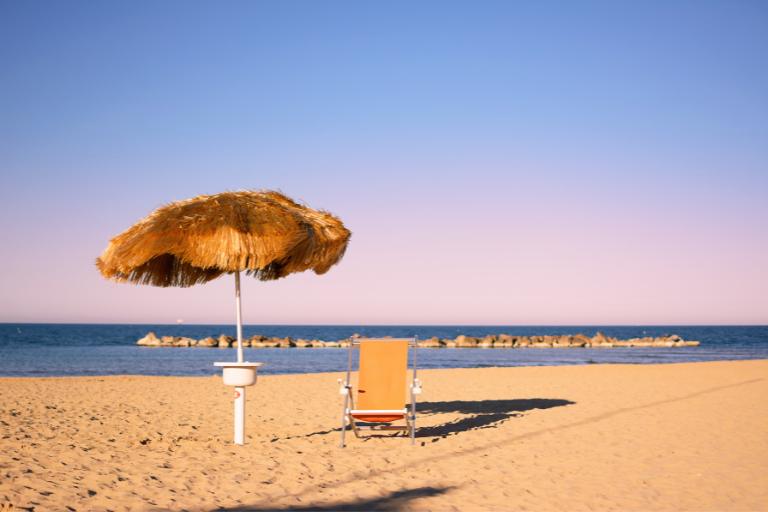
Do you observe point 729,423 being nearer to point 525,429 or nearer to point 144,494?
point 525,429

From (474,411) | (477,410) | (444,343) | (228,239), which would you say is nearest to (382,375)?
(228,239)

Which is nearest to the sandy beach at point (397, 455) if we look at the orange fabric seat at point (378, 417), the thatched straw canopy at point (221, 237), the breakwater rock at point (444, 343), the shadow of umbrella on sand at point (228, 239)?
the orange fabric seat at point (378, 417)

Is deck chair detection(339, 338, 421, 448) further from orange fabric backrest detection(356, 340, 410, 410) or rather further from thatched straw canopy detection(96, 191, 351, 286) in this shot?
thatched straw canopy detection(96, 191, 351, 286)

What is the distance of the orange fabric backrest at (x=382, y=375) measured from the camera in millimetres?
7961

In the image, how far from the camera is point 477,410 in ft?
37.5

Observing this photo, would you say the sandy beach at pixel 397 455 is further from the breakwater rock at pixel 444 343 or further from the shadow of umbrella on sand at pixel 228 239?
the breakwater rock at pixel 444 343

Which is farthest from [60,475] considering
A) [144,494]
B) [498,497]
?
[498,497]

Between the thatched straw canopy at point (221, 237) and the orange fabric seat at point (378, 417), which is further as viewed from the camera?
the orange fabric seat at point (378, 417)

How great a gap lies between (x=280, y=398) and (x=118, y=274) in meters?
6.34

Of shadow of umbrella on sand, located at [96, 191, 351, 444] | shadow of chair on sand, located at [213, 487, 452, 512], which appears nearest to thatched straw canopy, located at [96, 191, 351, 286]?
shadow of umbrella on sand, located at [96, 191, 351, 444]

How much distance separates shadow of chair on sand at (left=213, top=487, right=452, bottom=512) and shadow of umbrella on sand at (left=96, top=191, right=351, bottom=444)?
2.31 meters

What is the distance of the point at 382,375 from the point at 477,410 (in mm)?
3848

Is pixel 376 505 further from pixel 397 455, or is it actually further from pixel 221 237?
pixel 221 237

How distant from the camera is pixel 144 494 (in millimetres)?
5160
